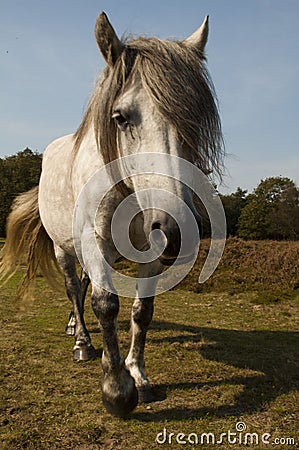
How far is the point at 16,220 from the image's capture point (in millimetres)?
5617

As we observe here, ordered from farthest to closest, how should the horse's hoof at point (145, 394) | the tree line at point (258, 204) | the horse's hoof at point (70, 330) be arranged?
the tree line at point (258, 204) < the horse's hoof at point (70, 330) < the horse's hoof at point (145, 394)

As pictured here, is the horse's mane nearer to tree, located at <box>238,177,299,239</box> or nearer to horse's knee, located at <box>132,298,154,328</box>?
horse's knee, located at <box>132,298,154,328</box>

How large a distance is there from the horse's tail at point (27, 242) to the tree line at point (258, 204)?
15326 millimetres

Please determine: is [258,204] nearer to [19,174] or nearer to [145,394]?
[19,174]

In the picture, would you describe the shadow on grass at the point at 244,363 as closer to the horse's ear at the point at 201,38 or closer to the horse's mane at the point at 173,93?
the horse's mane at the point at 173,93

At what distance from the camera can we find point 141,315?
3582mm

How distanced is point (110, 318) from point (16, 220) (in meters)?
3.19

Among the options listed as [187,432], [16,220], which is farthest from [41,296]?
[187,432]

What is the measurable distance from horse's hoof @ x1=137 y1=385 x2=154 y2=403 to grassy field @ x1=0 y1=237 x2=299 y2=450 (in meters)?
0.07

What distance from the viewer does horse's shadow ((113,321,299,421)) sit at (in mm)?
3062

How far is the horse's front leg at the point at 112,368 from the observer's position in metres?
2.83

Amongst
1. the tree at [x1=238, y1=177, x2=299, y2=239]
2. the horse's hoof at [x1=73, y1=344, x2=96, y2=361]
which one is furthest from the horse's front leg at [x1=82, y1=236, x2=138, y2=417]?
the tree at [x1=238, y1=177, x2=299, y2=239]

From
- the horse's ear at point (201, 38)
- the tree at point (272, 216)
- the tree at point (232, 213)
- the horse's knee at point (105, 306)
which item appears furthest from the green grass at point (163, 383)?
the tree at point (272, 216)

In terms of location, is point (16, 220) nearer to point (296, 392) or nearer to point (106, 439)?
point (106, 439)
